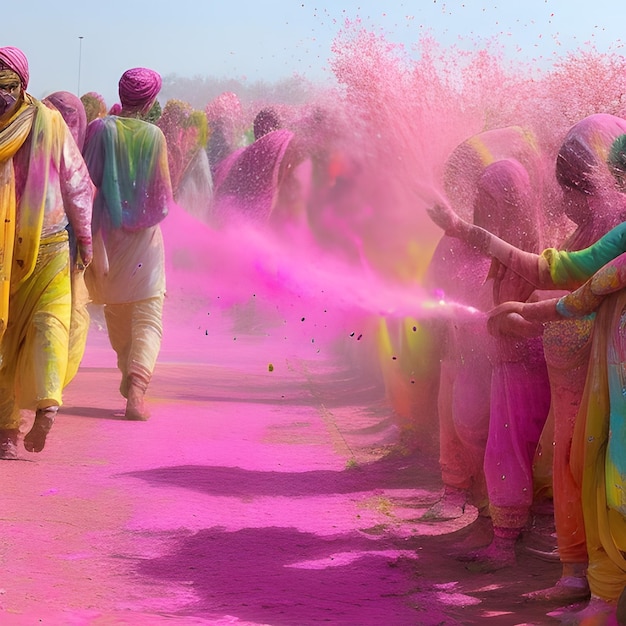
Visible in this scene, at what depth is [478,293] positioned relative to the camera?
6082 millimetres

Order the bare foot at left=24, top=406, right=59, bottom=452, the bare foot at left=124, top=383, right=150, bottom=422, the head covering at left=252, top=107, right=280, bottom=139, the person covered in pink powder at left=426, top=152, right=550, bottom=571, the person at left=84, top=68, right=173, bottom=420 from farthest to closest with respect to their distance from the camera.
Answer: the head covering at left=252, top=107, right=280, bottom=139 < the person at left=84, top=68, right=173, bottom=420 < the bare foot at left=124, top=383, right=150, bottom=422 < the bare foot at left=24, top=406, right=59, bottom=452 < the person covered in pink powder at left=426, top=152, right=550, bottom=571

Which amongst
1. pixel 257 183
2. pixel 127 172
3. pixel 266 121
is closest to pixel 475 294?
pixel 127 172

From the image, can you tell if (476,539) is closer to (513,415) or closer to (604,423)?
(513,415)

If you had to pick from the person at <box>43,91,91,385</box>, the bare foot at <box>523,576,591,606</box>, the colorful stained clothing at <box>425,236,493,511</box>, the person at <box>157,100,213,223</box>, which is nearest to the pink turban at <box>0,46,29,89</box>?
the person at <box>43,91,91,385</box>

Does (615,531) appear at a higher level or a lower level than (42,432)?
higher

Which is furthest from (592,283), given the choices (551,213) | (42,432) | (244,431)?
(244,431)

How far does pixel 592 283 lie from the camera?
13.8ft

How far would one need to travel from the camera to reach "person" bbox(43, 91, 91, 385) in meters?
7.27

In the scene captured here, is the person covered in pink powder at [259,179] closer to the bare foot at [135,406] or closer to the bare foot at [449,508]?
the bare foot at [135,406]

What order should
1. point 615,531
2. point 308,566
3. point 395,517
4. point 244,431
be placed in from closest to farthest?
1. point 615,531
2. point 308,566
3. point 395,517
4. point 244,431

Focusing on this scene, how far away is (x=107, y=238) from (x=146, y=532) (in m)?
4.05

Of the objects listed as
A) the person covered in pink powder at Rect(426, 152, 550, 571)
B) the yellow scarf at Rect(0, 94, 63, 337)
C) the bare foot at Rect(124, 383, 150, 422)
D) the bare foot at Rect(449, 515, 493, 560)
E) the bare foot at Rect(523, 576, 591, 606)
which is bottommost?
the bare foot at Rect(124, 383, 150, 422)

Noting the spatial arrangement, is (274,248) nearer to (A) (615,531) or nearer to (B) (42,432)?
(B) (42,432)

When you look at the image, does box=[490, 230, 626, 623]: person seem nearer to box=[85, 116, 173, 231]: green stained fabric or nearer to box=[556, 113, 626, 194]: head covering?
box=[556, 113, 626, 194]: head covering
